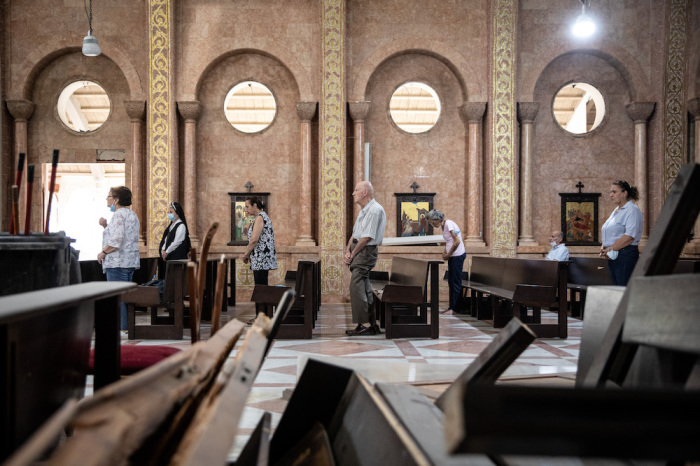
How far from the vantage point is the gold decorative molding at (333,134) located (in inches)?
451

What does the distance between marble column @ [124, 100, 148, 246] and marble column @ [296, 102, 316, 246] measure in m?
3.13

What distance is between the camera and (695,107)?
37.4ft

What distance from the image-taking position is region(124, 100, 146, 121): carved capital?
11.4 m

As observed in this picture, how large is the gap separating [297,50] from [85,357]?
10260mm

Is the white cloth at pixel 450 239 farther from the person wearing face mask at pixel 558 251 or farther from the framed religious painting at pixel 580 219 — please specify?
the framed religious painting at pixel 580 219

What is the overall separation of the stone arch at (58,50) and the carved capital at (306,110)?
3113mm

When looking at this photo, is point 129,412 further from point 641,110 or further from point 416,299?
point 641,110

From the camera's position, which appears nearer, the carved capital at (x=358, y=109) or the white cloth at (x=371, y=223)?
the white cloth at (x=371, y=223)

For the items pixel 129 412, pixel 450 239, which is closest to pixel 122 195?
pixel 450 239

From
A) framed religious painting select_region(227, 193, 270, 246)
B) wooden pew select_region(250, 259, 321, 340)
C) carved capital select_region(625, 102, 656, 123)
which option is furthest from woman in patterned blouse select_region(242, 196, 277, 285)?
carved capital select_region(625, 102, 656, 123)

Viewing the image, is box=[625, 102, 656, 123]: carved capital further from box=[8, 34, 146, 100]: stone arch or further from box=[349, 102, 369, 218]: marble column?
box=[8, 34, 146, 100]: stone arch

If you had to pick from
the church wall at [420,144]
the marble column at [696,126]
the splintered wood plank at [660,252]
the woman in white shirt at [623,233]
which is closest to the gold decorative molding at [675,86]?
the marble column at [696,126]

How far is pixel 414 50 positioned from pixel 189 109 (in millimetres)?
4760

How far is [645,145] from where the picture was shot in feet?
39.4
